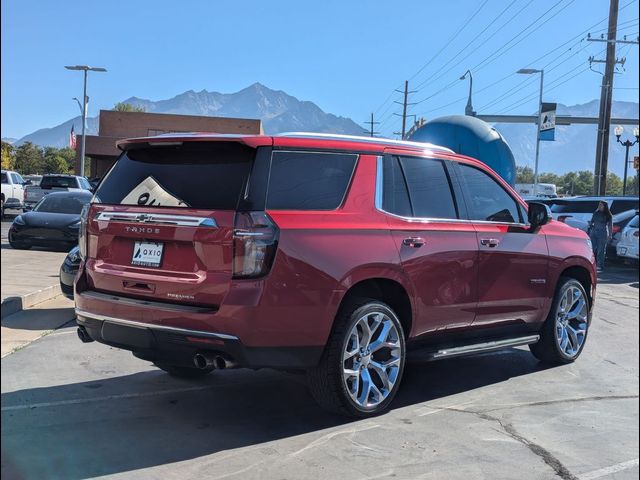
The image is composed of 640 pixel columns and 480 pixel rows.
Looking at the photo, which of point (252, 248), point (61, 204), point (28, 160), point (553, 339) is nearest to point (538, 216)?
point (553, 339)

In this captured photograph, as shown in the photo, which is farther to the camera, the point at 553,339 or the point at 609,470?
the point at 553,339

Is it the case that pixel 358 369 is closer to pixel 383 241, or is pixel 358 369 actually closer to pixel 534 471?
pixel 383 241

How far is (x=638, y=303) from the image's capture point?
10.6 metres

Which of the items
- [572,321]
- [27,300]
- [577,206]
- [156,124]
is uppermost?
[156,124]

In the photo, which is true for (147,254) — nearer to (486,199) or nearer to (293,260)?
(293,260)

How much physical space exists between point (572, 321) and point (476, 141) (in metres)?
9.26

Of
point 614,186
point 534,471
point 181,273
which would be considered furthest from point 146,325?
point 614,186

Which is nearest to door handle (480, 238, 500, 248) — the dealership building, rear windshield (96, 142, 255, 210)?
rear windshield (96, 142, 255, 210)

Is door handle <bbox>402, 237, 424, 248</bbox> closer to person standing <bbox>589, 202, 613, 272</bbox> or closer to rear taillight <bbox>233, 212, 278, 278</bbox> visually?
rear taillight <bbox>233, 212, 278, 278</bbox>

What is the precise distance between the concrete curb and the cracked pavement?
183cm

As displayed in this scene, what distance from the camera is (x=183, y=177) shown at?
13.9 ft

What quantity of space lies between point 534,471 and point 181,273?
2534 millimetres

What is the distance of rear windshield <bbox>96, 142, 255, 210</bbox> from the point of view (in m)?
4.07

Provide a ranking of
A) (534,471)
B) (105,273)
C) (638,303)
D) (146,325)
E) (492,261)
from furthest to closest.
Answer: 1. (638,303)
2. (492,261)
3. (105,273)
4. (146,325)
5. (534,471)
